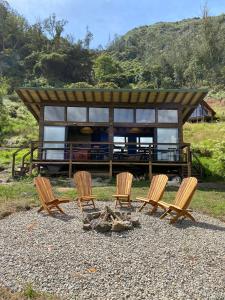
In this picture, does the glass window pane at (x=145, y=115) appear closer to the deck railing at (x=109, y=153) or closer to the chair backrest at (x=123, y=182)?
the deck railing at (x=109, y=153)

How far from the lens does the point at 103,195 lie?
12438 mm

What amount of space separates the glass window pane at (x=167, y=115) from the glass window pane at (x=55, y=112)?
4.42 meters

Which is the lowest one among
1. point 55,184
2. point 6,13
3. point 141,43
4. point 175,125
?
point 55,184

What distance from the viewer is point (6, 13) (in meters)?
70.7

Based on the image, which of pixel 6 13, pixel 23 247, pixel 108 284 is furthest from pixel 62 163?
pixel 6 13

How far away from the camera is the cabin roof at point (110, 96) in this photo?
54.2 ft

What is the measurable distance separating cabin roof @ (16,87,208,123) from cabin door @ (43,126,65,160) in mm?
1176

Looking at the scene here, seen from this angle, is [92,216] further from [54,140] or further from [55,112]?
[55,112]

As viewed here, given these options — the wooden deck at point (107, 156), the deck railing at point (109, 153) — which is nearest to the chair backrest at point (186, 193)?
the wooden deck at point (107, 156)

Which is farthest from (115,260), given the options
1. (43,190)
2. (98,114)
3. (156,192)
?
(98,114)

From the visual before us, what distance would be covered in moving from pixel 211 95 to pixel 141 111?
1420 inches

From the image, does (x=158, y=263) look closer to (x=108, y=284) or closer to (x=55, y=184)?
(x=108, y=284)

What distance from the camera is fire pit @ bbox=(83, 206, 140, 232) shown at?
25.6 feet

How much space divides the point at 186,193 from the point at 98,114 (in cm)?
990
